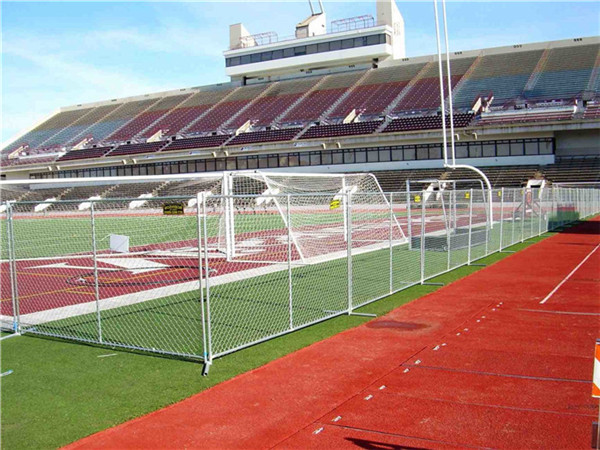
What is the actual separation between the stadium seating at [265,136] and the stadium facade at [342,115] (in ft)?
0.63

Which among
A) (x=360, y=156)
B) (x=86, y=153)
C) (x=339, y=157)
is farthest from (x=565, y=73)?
(x=86, y=153)

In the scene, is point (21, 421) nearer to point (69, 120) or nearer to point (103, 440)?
point (103, 440)

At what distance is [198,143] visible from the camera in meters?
59.3

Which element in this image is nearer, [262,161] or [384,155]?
[384,155]

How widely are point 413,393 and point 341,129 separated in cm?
4884

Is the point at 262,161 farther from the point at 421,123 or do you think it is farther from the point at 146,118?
the point at 146,118

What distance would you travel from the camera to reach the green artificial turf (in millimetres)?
5336

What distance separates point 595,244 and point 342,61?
49.6 meters

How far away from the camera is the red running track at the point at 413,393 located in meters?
4.95

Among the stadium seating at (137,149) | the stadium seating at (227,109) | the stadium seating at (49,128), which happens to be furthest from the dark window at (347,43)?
the stadium seating at (49,128)

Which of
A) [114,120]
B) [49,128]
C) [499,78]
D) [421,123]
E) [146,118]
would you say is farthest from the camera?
[49,128]

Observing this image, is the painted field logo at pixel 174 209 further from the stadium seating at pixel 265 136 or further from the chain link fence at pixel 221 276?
the stadium seating at pixel 265 136

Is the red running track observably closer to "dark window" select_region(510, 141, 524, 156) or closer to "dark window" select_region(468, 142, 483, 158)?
"dark window" select_region(510, 141, 524, 156)

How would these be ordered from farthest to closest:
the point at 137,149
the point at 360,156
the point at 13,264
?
the point at 137,149, the point at 360,156, the point at 13,264
